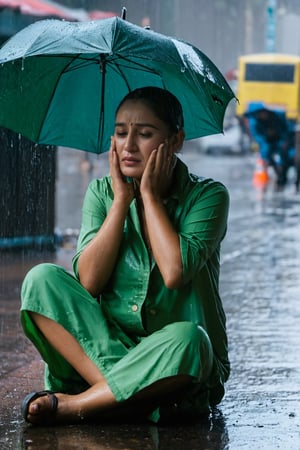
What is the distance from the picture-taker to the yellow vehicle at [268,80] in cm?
2409

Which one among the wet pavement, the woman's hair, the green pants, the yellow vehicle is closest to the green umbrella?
the woman's hair

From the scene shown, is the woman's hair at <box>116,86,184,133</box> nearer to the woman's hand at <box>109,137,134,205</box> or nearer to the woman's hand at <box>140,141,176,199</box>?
the woman's hand at <box>140,141,176,199</box>

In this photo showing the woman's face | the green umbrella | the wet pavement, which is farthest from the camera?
the woman's face

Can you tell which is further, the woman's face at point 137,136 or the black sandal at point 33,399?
the woman's face at point 137,136

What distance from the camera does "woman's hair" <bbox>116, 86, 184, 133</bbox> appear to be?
13.1ft

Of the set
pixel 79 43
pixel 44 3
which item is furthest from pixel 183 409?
pixel 44 3

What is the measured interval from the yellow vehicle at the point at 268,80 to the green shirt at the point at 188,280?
19.9 metres

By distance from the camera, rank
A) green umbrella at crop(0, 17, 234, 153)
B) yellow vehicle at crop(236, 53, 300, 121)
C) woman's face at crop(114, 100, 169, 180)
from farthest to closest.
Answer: yellow vehicle at crop(236, 53, 300, 121) < woman's face at crop(114, 100, 169, 180) < green umbrella at crop(0, 17, 234, 153)

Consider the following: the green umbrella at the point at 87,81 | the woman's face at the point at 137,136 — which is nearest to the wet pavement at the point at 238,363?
the woman's face at the point at 137,136

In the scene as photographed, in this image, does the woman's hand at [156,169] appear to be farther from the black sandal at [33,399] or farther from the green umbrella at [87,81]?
the black sandal at [33,399]

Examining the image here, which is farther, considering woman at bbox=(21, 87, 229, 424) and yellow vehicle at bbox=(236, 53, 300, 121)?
yellow vehicle at bbox=(236, 53, 300, 121)

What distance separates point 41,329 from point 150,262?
473mm

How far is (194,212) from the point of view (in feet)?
13.2

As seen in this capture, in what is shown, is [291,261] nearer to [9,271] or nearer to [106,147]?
[9,271]
